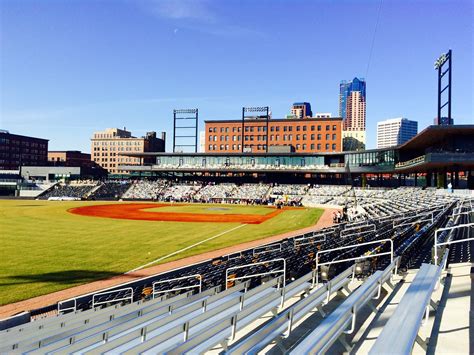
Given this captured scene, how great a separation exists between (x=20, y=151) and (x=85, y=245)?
158290mm

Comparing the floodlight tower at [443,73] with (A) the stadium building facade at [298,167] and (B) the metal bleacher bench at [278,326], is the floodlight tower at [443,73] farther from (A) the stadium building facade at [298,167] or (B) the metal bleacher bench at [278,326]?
(B) the metal bleacher bench at [278,326]

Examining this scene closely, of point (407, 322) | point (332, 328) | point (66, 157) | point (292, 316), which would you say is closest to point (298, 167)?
point (292, 316)

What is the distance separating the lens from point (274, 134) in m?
114

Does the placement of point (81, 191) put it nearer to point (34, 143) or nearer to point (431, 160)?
point (431, 160)

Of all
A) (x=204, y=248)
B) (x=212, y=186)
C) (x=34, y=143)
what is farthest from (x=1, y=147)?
(x=204, y=248)

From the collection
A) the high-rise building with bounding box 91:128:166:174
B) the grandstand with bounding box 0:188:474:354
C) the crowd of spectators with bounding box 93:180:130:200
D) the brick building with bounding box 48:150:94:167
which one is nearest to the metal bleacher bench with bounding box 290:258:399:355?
the grandstand with bounding box 0:188:474:354

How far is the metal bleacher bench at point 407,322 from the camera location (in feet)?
12.3

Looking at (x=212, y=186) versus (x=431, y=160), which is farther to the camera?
(x=212, y=186)

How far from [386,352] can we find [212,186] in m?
82.4

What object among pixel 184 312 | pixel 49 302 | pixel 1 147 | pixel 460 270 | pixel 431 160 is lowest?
pixel 49 302

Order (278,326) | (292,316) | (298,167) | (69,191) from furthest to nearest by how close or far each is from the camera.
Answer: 1. (69,191)
2. (298,167)
3. (292,316)
4. (278,326)

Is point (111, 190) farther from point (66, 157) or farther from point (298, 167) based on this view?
point (66, 157)

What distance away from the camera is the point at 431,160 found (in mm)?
42281

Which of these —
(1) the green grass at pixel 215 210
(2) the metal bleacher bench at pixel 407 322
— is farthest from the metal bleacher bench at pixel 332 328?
(1) the green grass at pixel 215 210
